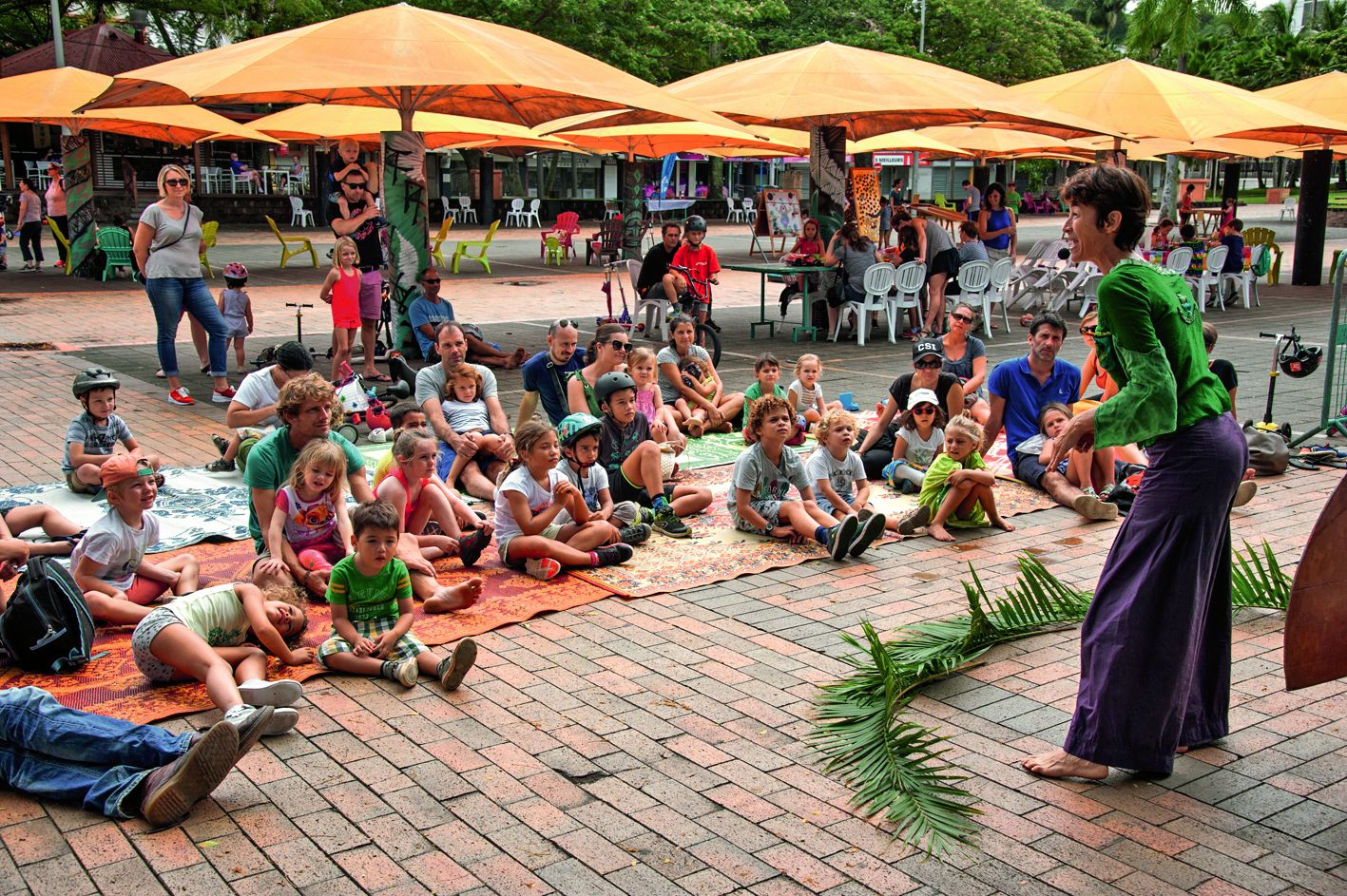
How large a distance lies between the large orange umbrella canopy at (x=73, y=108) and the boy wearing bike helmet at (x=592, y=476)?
1167 centimetres

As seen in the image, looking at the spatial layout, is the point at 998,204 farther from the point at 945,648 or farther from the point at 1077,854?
the point at 1077,854

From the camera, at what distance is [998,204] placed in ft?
60.6

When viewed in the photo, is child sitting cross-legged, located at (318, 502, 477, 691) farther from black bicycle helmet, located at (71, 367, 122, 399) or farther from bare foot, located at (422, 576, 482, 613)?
black bicycle helmet, located at (71, 367, 122, 399)

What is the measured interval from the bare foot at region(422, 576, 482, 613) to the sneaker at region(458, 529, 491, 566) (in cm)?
69

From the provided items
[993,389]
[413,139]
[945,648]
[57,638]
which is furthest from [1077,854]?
[413,139]

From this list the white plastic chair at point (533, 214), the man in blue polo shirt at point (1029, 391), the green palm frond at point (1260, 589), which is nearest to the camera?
the green palm frond at point (1260, 589)

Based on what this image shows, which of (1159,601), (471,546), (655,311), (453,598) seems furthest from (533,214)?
(1159,601)

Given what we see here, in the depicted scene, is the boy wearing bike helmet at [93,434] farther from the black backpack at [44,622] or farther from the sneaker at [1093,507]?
the sneaker at [1093,507]

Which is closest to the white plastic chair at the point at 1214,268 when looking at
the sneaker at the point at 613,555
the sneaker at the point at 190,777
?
the sneaker at the point at 613,555

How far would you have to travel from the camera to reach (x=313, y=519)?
19.2 ft

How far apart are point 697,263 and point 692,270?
94 millimetres

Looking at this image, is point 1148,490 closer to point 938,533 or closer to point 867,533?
point 867,533

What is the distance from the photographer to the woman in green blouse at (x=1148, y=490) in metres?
3.78

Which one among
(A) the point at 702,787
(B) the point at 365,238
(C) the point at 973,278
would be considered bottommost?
(A) the point at 702,787
